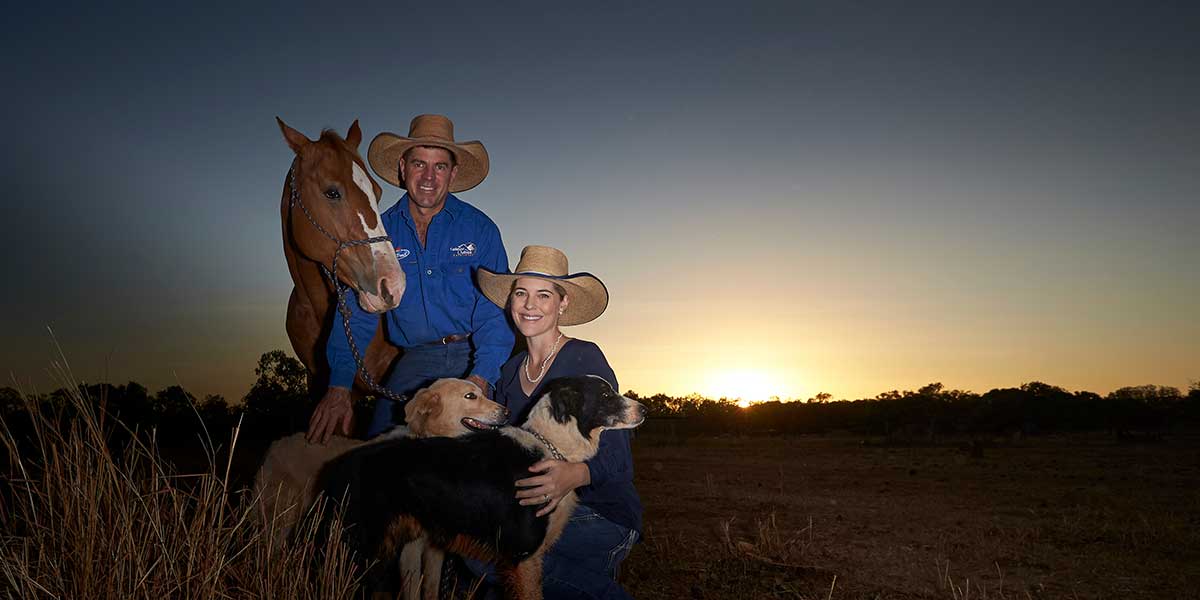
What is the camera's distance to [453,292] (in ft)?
14.1

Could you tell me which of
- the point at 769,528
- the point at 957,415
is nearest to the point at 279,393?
the point at 769,528

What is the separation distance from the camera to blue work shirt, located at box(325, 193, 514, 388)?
409cm

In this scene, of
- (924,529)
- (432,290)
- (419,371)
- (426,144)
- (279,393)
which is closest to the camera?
(419,371)

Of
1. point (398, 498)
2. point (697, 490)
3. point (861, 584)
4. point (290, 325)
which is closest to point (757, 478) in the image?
point (697, 490)

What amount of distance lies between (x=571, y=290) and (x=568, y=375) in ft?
1.93

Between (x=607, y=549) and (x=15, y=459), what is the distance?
287 cm

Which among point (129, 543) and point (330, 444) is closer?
point (129, 543)

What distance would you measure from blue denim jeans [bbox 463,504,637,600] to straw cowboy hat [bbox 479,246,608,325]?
1.12m

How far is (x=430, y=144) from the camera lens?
435cm

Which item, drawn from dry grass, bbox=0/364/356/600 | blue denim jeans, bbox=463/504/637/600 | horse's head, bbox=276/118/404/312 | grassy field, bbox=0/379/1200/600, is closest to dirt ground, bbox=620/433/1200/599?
grassy field, bbox=0/379/1200/600

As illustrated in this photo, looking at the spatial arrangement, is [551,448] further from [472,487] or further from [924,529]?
[924,529]

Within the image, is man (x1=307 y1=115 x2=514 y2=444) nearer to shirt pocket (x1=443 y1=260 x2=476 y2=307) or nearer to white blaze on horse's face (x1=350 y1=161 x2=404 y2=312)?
shirt pocket (x1=443 y1=260 x2=476 y2=307)

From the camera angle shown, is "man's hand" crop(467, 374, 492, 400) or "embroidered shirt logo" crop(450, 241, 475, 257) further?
"embroidered shirt logo" crop(450, 241, 475, 257)

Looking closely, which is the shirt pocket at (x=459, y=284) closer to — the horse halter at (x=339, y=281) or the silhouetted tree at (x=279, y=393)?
the horse halter at (x=339, y=281)
